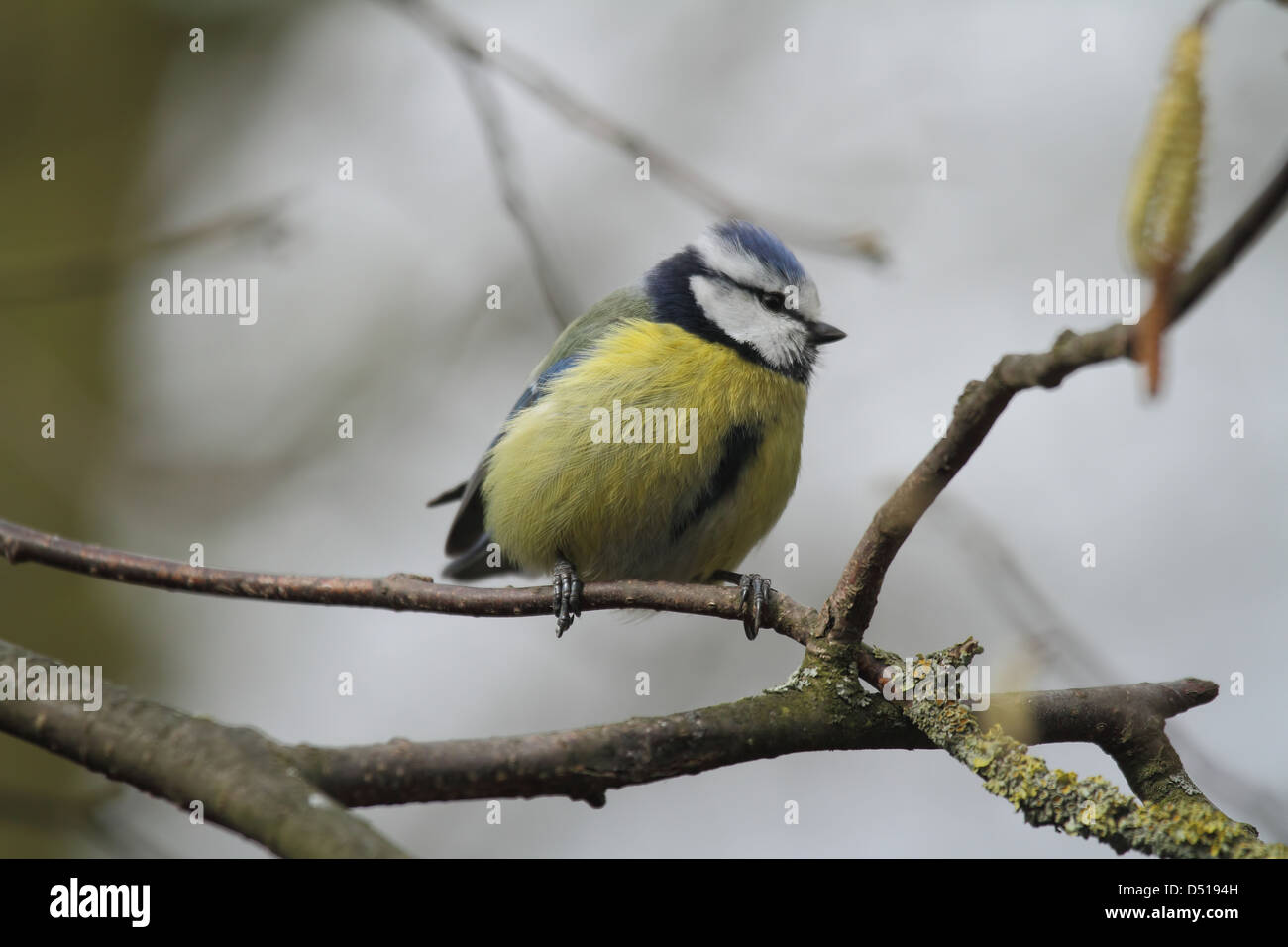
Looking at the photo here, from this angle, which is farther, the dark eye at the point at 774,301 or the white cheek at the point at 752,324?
the dark eye at the point at 774,301

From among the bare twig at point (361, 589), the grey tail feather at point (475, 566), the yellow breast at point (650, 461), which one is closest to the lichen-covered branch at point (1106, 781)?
the bare twig at point (361, 589)

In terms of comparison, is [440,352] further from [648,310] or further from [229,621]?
[648,310]

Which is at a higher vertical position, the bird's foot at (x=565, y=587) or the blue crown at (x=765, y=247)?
the blue crown at (x=765, y=247)

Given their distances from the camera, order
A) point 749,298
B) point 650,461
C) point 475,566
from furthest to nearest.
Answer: point 475,566
point 749,298
point 650,461

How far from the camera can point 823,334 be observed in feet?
12.3

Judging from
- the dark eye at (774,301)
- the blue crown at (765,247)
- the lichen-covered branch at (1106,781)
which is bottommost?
the lichen-covered branch at (1106,781)

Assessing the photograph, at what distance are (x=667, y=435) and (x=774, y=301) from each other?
2.56 ft

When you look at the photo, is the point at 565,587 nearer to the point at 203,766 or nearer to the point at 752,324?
the point at 752,324

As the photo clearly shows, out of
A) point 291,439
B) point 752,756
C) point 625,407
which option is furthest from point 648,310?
point 291,439

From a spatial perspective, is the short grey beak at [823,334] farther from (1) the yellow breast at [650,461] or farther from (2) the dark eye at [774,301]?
(1) the yellow breast at [650,461]

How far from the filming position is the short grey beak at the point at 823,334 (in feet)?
12.2

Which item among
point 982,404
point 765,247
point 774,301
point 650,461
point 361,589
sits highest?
point 765,247

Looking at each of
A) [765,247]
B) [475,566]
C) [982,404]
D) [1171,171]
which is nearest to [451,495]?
[475,566]

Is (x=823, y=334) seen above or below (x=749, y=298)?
below
